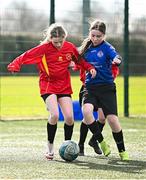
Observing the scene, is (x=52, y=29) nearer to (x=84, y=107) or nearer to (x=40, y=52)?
(x=40, y=52)

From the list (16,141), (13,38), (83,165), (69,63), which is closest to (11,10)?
(13,38)

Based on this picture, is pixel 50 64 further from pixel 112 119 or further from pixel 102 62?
pixel 112 119

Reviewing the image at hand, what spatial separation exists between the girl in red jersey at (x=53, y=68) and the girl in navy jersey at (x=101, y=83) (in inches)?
6.6

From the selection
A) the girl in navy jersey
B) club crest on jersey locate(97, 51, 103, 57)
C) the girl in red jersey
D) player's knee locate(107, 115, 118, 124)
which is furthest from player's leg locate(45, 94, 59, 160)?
club crest on jersey locate(97, 51, 103, 57)

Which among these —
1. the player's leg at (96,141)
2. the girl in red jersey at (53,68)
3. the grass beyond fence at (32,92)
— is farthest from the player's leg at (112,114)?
the grass beyond fence at (32,92)

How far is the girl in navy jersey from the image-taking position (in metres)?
8.41

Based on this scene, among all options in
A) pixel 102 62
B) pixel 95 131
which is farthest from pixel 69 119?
pixel 102 62

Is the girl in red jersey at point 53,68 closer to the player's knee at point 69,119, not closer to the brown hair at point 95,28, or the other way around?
the player's knee at point 69,119

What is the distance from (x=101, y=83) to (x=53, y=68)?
626 millimetres

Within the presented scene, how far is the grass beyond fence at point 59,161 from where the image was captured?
277 inches

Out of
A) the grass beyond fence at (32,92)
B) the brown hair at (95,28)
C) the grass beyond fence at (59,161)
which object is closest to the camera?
the grass beyond fence at (59,161)

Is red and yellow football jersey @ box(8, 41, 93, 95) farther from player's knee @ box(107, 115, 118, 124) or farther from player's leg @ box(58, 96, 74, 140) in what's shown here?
player's knee @ box(107, 115, 118, 124)

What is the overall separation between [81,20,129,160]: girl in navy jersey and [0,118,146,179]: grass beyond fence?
1.35 feet

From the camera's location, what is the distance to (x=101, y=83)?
851 centimetres
